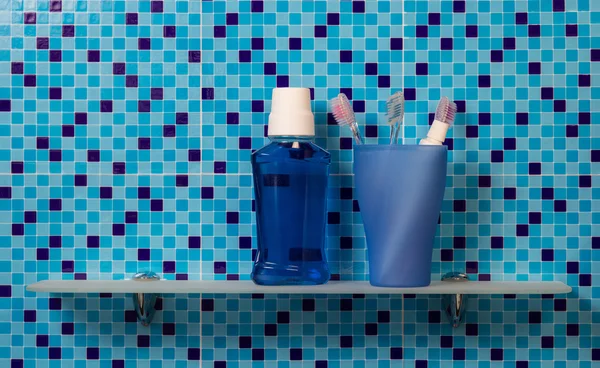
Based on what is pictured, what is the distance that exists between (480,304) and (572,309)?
0.44 feet

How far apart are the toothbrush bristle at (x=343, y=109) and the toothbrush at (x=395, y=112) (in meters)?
0.05

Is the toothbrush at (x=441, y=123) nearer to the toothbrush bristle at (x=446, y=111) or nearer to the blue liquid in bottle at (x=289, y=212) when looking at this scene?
the toothbrush bristle at (x=446, y=111)

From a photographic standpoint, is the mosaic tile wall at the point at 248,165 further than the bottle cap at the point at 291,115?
Yes

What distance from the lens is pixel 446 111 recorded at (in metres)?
0.98

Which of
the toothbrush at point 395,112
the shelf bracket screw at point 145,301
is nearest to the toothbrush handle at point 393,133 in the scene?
the toothbrush at point 395,112

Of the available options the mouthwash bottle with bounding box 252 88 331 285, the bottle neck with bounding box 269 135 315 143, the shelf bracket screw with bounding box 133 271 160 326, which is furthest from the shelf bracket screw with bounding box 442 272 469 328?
the shelf bracket screw with bounding box 133 271 160 326

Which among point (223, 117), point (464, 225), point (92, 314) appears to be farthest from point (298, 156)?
point (92, 314)

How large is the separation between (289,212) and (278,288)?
10 cm

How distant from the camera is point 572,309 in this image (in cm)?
106

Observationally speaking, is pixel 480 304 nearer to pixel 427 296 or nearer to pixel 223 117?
pixel 427 296

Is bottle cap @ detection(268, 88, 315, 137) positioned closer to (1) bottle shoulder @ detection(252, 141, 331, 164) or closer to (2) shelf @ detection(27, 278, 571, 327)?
(1) bottle shoulder @ detection(252, 141, 331, 164)

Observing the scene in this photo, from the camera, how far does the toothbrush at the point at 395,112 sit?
981mm

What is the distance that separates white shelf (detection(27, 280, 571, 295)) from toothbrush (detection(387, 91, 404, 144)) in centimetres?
21

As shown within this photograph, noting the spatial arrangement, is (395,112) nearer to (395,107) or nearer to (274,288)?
(395,107)
